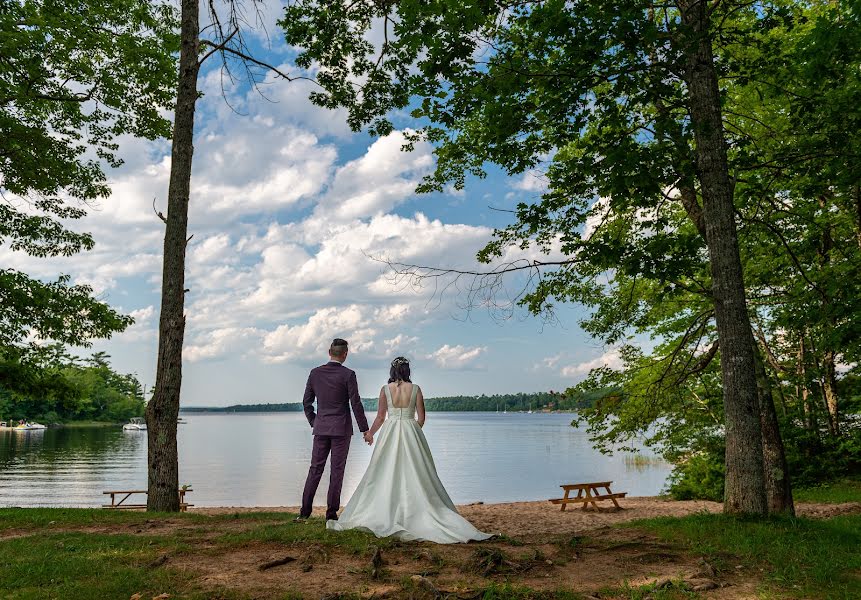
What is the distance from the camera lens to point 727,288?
850 centimetres

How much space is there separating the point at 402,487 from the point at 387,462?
416 millimetres

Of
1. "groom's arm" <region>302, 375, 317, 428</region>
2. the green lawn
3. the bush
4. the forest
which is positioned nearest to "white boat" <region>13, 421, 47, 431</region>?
the forest

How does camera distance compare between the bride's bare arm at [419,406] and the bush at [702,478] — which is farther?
the bush at [702,478]

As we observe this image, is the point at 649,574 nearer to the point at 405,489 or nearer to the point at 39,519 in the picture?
the point at 405,489

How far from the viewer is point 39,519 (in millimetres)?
8875

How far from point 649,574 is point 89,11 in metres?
15.2

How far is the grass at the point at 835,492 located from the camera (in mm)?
14625

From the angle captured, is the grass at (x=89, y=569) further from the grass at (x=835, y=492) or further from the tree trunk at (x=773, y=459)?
the grass at (x=835, y=492)

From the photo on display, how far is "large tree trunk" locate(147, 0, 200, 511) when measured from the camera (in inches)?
415

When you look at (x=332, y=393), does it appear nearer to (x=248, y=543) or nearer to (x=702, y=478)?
(x=248, y=543)

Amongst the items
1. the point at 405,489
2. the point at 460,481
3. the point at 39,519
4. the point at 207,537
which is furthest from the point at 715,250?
the point at 460,481

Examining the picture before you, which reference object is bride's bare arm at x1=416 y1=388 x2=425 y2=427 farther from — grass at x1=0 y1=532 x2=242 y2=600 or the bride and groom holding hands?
grass at x1=0 y1=532 x2=242 y2=600

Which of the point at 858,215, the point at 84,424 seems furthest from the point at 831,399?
the point at 84,424

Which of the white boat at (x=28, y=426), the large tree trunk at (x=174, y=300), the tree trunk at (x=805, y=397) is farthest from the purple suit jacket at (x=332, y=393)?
the white boat at (x=28, y=426)
